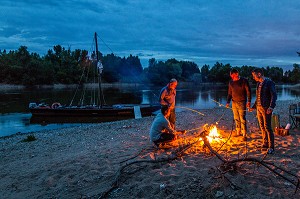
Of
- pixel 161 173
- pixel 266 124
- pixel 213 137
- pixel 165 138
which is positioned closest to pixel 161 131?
pixel 165 138

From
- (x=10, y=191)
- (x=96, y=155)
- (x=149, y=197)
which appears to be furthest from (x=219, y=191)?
(x=10, y=191)

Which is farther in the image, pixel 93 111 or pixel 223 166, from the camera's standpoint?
pixel 93 111

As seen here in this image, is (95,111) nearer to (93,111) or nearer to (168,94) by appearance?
(93,111)

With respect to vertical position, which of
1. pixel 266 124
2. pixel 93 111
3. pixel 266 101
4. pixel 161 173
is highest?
pixel 266 101

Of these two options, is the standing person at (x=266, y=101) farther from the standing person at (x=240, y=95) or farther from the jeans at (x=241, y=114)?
the jeans at (x=241, y=114)

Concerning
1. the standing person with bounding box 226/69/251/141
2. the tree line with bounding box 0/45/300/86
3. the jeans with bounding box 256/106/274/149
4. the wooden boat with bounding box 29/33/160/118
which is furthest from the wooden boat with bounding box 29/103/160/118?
the tree line with bounding box 0/45/300/86

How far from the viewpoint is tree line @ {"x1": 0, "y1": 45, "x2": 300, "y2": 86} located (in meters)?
91.6

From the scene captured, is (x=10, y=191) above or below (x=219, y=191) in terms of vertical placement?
below

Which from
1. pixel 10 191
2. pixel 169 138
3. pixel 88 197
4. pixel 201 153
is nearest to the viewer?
pixel 88 197

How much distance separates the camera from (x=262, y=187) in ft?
16.1

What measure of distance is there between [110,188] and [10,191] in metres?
2.43

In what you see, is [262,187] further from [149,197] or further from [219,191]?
[149,197]

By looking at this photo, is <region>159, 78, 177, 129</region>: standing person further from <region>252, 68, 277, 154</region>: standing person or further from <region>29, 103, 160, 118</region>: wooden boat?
<region>29, 103, 160, 118</region>: wooden boat

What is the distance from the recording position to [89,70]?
10662cm
